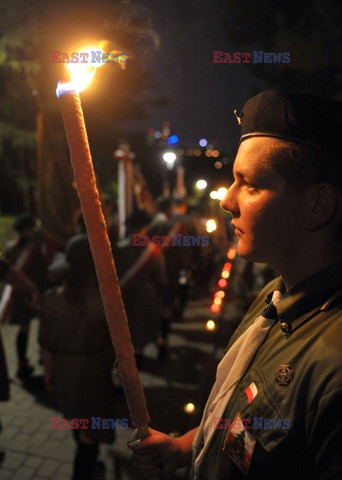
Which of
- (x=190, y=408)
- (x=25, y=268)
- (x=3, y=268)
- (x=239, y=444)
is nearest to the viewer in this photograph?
(x=239, y=444)

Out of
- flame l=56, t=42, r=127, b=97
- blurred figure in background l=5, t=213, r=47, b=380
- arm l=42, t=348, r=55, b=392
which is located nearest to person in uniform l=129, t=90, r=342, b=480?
flame l=56, t=42, r=127, b=97

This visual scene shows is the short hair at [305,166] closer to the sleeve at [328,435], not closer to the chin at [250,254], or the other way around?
the chin at [250,254]

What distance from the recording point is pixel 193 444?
1.70 meters

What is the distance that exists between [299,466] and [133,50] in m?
1.88

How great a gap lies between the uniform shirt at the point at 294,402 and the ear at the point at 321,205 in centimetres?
16

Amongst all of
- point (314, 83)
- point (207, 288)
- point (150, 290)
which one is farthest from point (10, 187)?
point (314, 83)

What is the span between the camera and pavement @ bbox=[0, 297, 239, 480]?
386 centimetres

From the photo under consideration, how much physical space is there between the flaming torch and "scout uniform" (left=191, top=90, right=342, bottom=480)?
15.4 inches

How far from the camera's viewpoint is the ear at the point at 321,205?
4.23ft

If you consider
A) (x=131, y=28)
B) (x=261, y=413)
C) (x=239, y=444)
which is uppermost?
(x=131, y=28)

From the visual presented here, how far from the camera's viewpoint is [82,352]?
327cm

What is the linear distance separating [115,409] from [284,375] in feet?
13.8

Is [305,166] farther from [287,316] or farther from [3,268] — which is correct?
[3,268]

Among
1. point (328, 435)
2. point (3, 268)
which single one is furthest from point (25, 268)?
point (328, 435)
